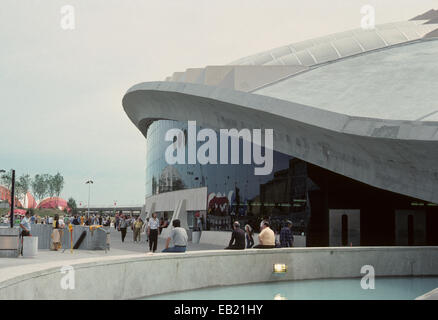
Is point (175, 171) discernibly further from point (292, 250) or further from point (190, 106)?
point (292, 250)

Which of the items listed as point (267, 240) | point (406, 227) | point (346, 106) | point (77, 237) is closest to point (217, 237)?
point (77, 237)

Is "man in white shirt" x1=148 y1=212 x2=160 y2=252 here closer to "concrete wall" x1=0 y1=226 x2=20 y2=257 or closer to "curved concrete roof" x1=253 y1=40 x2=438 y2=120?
"concrete wall" x1=0 y1=226 x2=20 y2=257

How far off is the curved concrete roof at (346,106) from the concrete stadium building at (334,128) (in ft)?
0.14

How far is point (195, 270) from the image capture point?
12336 millimetres

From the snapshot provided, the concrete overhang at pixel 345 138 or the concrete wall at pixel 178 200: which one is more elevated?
the concrete overhang at pixel 345 138

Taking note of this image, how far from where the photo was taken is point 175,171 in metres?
40.8

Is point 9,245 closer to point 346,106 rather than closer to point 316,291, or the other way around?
point 316,291

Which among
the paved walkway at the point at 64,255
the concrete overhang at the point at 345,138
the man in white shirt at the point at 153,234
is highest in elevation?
the concrete overhang at the point at 345,138

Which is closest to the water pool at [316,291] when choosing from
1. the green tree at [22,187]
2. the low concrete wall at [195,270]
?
the low concrete wall at [195,270]

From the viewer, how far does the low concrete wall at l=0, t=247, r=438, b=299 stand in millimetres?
8328

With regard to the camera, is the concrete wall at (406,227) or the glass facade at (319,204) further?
the concrete wall at (406,227)

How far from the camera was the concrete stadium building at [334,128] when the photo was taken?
17562 millimetres

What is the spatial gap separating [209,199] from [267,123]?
12373 mm

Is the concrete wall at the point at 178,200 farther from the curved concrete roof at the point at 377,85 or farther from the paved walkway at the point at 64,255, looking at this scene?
the paved walkway at the point at 64,255
